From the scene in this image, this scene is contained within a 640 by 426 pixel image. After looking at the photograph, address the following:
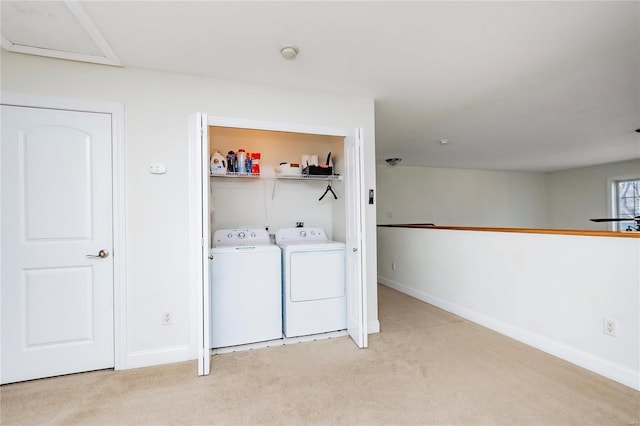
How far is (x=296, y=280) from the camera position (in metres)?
2.82

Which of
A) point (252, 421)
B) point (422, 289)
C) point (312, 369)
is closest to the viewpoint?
point (252, 421)

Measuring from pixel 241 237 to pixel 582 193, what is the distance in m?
8.14

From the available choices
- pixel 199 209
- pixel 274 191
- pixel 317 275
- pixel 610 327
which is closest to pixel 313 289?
pixel 317 275

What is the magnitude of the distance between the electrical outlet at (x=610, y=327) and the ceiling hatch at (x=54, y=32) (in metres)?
3.98

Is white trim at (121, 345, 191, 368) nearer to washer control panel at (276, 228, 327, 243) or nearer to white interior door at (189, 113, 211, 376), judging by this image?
white interior door at (189, 113, 211, 376)

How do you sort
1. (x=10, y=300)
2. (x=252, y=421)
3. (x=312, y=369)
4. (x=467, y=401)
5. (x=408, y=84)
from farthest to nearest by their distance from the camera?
(x=408, y=84) → (x=312, y=369) → (x=10, y=300) → (x=467, y=401) → (x=252, y=421)

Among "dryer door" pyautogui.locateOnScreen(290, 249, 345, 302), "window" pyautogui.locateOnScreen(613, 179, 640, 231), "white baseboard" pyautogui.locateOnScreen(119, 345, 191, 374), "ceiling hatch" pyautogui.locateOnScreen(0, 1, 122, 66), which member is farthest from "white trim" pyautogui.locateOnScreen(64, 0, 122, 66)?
"window" pyautogui.locateOnScreen(613, 179, 640, 231)

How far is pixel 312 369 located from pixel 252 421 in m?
0.66

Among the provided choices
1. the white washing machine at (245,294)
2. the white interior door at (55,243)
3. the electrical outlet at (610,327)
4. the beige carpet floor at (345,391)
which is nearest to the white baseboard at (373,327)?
the beige carpet floor at (345,391)

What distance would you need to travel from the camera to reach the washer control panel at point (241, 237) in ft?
9.89

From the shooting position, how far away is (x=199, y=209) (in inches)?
87.9

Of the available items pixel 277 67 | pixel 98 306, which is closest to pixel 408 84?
pixel 277 67

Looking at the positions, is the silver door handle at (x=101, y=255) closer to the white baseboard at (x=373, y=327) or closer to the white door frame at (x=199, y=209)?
the white door frame at (x=199, y=209)

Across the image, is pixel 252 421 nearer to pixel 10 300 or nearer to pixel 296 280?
pixel 296 280
